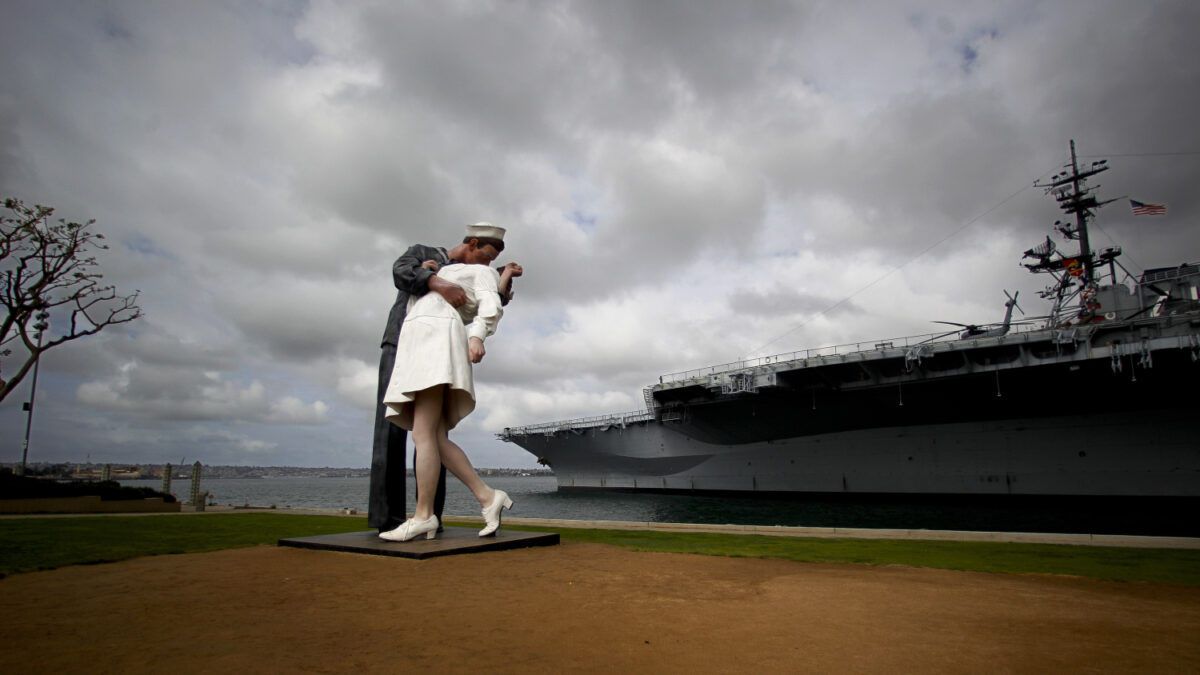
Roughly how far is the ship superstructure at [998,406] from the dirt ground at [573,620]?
2001 centimetres

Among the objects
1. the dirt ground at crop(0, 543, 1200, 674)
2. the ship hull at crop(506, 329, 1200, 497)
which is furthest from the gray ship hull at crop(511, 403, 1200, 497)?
the dirt ground at crop(0, 543, 1200, 674)

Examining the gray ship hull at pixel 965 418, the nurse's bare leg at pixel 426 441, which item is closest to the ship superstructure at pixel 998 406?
the gray ship hull at pixel 965 418

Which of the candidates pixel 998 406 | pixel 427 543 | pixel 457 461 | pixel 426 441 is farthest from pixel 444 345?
pixel 998 406

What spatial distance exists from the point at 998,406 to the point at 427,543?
84.0 feet

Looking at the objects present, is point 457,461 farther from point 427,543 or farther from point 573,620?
point 573,620

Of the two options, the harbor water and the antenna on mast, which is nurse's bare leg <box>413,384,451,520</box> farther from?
the antenna on mast

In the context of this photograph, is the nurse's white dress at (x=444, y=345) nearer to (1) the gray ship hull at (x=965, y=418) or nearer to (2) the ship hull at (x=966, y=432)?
(1) the gray ship hull at (x=965, y=418)

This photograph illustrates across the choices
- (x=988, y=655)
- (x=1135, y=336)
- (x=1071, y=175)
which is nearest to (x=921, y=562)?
(x=988, y=655)

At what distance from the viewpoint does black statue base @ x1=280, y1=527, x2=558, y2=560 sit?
4.25 m

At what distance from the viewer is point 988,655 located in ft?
6.63

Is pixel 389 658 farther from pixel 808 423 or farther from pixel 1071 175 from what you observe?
pixel 1071 175

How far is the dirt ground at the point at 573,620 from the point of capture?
192 centimetres

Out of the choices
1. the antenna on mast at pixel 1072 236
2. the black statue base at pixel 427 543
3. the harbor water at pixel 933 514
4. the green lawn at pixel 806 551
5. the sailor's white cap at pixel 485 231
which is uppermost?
the antenna on mast at pixel 1072 236

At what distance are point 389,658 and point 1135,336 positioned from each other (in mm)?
25236
